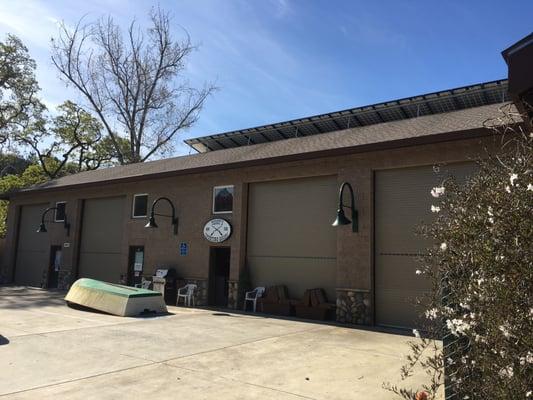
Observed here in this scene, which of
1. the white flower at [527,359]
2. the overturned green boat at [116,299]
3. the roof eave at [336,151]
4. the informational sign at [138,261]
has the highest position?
the roof eave at [336,151]

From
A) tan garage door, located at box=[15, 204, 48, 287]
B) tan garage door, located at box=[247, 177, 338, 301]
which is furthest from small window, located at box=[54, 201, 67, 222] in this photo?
tan garage door, located at box=[247, 177, 338, 301]

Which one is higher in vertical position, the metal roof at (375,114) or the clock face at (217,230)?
the metal roof at (375,114)

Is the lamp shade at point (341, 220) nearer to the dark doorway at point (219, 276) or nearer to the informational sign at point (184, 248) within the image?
the dark doorway at point (219, 276)

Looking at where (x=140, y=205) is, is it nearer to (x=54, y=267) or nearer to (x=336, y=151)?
(x=54, y=267)

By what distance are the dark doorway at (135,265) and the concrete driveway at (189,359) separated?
257 inches

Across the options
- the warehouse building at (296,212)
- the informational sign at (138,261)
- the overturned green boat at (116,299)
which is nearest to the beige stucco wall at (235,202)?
the warehouse building at (296,212)

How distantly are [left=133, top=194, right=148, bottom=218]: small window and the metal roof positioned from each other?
7501 millimetres

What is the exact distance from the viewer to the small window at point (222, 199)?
17.3m

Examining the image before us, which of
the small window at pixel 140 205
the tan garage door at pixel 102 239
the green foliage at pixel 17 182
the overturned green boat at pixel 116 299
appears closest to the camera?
the overturned green boat at pixel 116 299

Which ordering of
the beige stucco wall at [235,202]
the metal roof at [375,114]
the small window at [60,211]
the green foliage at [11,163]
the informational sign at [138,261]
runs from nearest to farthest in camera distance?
the beige stucco wall at [235,202] → the metal roof at [375,114] → the informational sign at [138,261] → the small window at [60,211] → the green foliage at [11,163]

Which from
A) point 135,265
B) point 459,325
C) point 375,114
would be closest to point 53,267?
point 135,265

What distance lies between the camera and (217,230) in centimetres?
1717

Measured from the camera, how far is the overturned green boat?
13781mm

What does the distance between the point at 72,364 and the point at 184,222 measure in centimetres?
1086
